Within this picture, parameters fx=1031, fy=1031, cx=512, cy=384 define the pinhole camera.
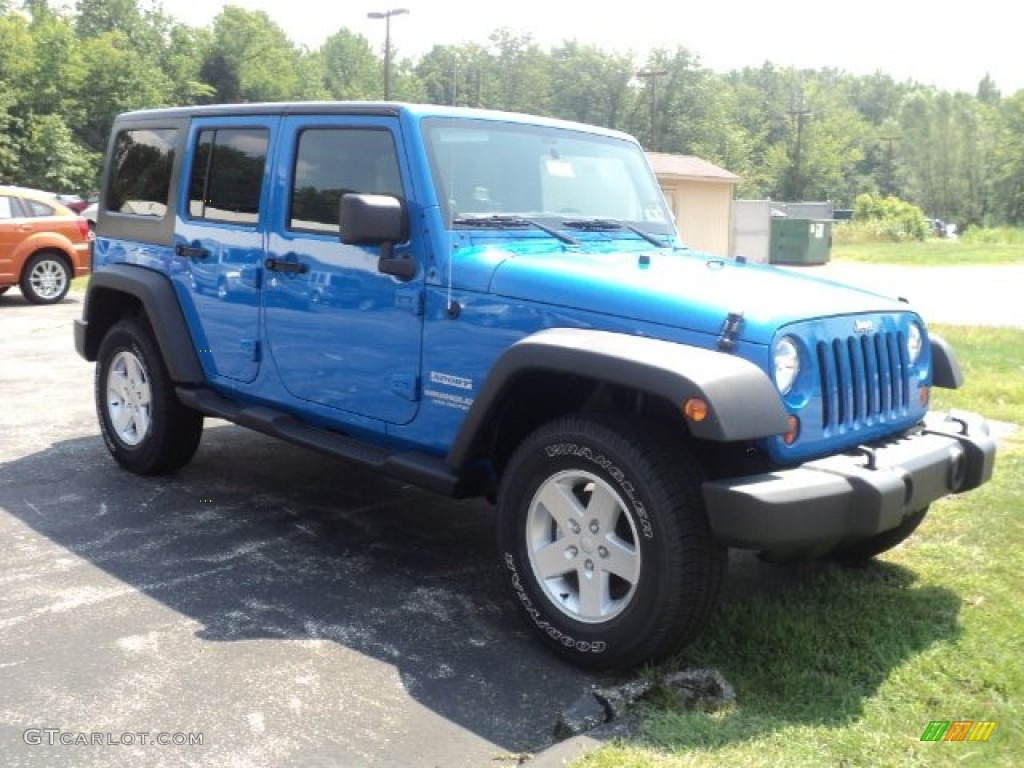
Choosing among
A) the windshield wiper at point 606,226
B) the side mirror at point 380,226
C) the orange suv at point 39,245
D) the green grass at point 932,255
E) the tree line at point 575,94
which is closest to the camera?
the side mirror at point 380,226

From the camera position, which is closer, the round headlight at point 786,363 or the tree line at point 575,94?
the round headlight at point 786,363

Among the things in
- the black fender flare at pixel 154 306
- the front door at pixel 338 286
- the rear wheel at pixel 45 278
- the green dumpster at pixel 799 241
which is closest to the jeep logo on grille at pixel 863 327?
the front door at pixel 338 286

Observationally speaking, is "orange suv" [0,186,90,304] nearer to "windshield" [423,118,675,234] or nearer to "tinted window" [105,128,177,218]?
"tinted window" [105,128,177,218]

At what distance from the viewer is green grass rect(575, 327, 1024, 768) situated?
10.00ft

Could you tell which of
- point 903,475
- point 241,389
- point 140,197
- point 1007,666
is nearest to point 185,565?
point 241,389

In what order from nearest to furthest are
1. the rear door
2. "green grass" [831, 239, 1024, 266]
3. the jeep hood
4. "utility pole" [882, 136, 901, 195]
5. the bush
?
the jeep hood → the rear door → "green grass" [831, 239, 1024, 266] → the bush → "utility pole" [882, 136, 901, 195]

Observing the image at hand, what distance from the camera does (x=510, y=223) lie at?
4.36 meters

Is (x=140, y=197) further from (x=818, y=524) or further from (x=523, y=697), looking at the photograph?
(x=818, y=524)

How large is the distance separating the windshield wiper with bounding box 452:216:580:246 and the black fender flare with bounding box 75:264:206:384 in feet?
6.58

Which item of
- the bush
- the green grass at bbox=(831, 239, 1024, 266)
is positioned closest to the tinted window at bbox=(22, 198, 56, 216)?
the green grass at bbox=(831, 239, 1024, 266)

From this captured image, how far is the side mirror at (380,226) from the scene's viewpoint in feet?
13.2

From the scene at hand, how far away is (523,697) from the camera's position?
3.47 metres

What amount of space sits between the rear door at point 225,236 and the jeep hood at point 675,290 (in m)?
1.56

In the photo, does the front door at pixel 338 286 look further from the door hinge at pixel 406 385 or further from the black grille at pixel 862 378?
the black grille at pixel 862 378
